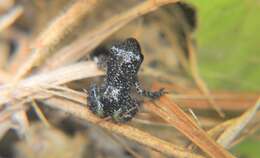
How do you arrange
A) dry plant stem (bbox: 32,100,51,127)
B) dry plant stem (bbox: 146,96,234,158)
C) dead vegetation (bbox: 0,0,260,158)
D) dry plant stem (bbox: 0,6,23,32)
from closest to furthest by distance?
dry plant stem (bbox: 146,96,234,158) < dead vegetation (bbox: 0,0,260,158) < dry plant stem (bbox: 32,100,51,127) < dry plant stem (bbox: 0,6,23,32)

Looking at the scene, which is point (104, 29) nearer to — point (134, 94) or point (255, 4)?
point (134, 94)

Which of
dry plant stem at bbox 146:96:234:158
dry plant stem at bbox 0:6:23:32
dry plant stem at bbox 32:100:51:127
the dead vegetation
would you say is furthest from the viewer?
dry plant stem at bbox 0:6:23:32

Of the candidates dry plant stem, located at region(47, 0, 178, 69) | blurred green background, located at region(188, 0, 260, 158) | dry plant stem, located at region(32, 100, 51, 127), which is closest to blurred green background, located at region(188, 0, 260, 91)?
blurred green background, located at region(188, 0, 260, 158)

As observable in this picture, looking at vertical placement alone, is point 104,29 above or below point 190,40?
above

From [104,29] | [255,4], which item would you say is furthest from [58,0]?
[255,4]

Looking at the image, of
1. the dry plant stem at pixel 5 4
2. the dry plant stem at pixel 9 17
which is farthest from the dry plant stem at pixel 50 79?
the dry plant stem at pixel 5 4

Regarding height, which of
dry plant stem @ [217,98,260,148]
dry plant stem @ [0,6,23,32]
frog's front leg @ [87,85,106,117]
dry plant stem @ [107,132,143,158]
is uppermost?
dry plant stem @ [0,6,23,32]

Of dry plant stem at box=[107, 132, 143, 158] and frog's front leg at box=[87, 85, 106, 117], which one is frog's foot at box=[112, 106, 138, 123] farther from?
dry plant stem at box=[107, 132, 143, 158]

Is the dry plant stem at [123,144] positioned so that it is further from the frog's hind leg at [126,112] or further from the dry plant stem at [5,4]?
the dry plant stem at [5,4]
